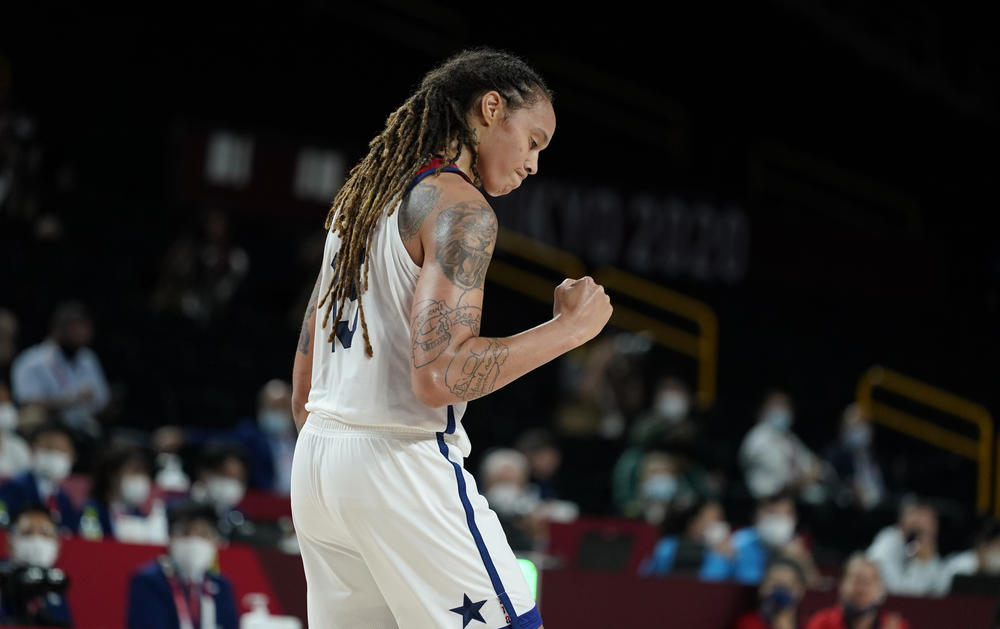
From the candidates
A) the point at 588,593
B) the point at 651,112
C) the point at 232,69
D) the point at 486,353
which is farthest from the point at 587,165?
the point at 486,353

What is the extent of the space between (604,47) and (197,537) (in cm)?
1382

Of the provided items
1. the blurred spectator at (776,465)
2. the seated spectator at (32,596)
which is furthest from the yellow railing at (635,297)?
the seated spectator at (32,596)

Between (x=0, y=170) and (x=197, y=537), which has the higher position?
(x=0, y=170)

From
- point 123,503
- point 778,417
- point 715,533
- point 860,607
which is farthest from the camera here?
point 778,417

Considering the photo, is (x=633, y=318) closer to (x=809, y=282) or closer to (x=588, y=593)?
(x=809, y=282)

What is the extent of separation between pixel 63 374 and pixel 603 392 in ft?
18.5

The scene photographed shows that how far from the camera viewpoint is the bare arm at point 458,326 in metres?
2.86

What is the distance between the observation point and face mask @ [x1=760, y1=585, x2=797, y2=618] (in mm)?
7363

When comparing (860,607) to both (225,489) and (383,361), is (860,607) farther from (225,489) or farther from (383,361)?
(383,361)

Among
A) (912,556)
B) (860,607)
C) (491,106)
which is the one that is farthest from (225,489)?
(491,106)

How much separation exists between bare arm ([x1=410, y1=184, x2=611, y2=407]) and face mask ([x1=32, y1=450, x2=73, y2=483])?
6111mm

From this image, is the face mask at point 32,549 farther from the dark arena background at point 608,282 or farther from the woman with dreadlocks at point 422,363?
the woman with dreadlocks at point 422,363

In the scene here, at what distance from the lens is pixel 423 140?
10.3 ft

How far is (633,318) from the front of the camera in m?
16.8
